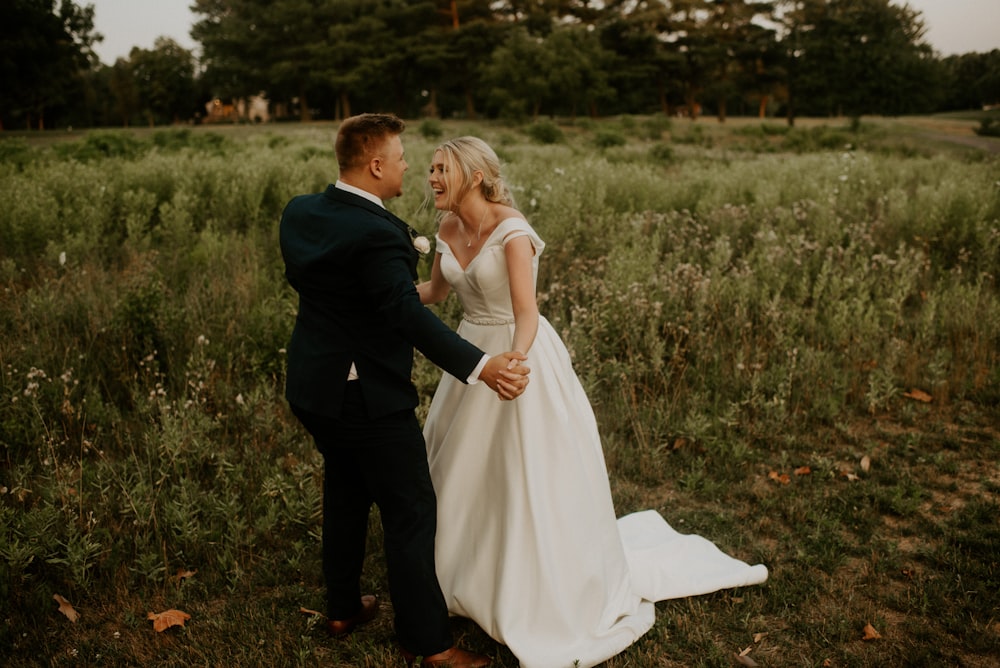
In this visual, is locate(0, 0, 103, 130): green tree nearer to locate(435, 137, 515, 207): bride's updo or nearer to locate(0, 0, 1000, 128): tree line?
locate(0, 0, 1000, 128): tree line

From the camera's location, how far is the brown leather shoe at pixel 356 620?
10.8ft

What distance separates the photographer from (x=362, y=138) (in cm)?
262

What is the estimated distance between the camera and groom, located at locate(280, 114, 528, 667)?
2492 mm

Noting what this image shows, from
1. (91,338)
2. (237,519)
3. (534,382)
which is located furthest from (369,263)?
(91,338)

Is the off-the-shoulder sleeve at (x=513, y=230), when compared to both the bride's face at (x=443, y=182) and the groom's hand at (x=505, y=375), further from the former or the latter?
the groom's hand at (x=505, y=375)

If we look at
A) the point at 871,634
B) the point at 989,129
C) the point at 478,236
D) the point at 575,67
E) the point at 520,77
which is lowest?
the point at 871,634

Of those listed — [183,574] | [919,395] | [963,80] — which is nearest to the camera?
[183,574]

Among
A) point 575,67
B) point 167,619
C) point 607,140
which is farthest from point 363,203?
point 575,67

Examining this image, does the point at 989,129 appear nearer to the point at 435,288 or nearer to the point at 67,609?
the point at 435,288

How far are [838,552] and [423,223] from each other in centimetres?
617

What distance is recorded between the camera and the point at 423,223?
881cm

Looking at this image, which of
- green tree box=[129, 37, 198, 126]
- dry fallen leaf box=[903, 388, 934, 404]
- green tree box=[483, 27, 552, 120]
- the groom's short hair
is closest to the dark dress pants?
the groom's short hair

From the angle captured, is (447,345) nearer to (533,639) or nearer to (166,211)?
(533,639)

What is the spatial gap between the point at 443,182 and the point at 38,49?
2977cm
